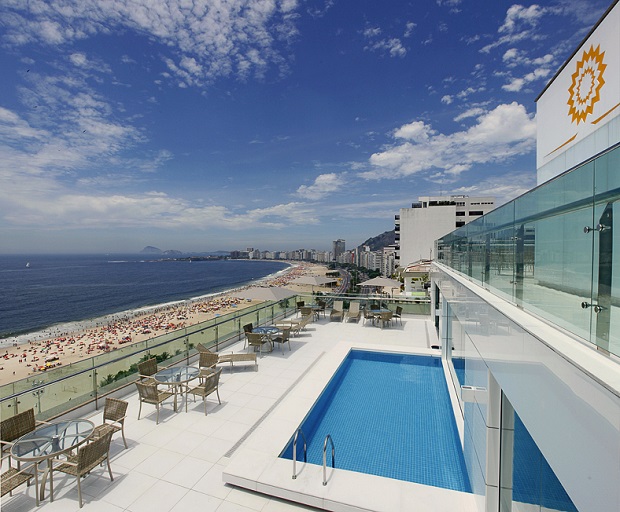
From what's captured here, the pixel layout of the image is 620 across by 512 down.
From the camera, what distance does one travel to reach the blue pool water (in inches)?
213

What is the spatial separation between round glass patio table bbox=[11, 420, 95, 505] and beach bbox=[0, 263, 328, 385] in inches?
552

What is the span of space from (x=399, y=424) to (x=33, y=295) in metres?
86.0

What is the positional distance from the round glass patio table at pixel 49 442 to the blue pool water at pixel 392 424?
312cm

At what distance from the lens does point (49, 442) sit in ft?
14.5

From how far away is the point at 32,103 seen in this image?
11.8 metres

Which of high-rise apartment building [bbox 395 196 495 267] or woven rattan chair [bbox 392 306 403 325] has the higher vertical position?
high-rise apartment building [bbox 395 196 495 267]

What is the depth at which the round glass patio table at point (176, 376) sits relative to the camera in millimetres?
6787

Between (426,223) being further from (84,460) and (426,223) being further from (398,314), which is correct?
(84,460)

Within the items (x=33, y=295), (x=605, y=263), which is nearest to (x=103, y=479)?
(x=605, y=263)

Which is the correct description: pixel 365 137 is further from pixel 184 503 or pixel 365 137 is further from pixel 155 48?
pixel 184 503

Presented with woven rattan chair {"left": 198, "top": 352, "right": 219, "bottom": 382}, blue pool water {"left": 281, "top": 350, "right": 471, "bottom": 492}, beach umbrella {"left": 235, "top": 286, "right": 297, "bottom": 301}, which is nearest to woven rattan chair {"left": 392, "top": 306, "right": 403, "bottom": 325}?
blue pool water {"left": 281, "top": 350, "right": 471, "bottom": 492}

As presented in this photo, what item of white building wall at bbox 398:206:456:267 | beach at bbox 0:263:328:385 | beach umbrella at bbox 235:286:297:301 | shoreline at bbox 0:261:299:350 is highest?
white building wall at bbox 398:206:456:267

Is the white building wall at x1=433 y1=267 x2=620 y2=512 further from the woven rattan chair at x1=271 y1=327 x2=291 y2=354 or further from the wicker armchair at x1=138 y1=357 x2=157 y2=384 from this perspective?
the woven rattan chair at x1=271 y1=327 x2=291 y2=354

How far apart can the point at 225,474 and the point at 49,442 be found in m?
2.50
